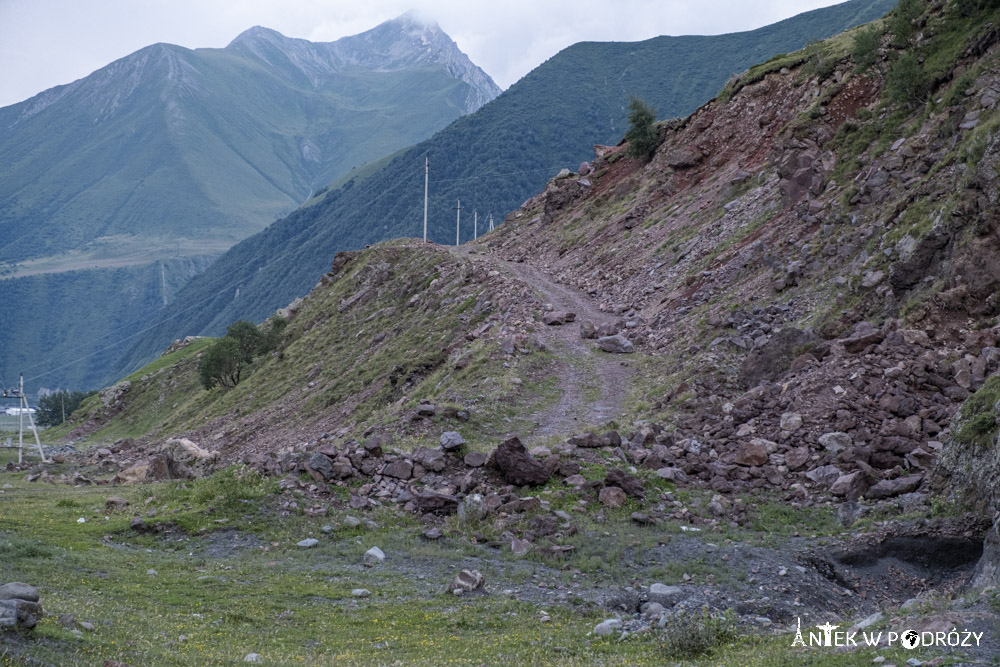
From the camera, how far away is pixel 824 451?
1608 centimetres

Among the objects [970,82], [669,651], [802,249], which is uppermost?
[970,82]

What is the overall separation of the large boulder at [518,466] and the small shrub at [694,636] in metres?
7.44

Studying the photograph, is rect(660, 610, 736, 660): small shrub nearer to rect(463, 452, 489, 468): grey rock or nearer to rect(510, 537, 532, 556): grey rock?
rect(510, 537, 532, 556): grey rock

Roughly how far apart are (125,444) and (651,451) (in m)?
41.2

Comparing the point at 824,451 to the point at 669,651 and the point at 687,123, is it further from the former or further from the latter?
the point at 687,123

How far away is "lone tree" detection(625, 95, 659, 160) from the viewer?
49.6m

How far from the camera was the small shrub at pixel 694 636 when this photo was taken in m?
8.57

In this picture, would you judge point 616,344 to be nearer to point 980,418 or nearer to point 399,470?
point 399,470

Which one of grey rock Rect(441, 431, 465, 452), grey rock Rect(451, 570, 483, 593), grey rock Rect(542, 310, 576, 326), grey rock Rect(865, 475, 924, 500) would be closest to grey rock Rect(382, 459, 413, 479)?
grey rock Rect(441, 431, 465, 452)

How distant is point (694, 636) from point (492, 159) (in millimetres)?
162572

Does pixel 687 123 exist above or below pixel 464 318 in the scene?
above

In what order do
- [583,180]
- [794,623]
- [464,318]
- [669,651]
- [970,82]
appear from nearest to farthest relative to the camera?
[669,651] → [794,623] → [970,82] → [464,318] → [583,180]

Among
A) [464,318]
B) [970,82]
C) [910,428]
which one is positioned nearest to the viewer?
[910,428]

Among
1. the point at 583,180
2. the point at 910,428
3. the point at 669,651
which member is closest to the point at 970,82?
the point at 910,428
